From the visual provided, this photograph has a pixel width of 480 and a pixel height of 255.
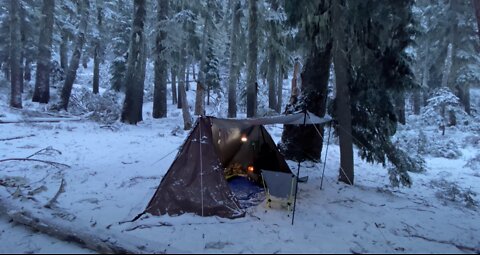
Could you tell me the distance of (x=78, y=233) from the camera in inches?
195

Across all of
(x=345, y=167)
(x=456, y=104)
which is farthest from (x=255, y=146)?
(x=456, y=104)

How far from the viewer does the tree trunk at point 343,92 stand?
8266 millimetres

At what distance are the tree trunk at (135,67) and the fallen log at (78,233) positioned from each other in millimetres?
9784

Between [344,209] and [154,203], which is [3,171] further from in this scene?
[344,209]

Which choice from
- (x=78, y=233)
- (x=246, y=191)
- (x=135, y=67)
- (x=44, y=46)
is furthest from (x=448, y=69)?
(x=78, y=233)

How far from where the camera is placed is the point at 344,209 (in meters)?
7.10

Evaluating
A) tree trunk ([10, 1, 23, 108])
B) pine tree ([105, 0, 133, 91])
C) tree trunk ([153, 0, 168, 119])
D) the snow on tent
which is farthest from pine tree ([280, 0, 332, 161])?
pine tree ([105, 0, 133, 91])

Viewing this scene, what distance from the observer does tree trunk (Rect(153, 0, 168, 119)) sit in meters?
15.4

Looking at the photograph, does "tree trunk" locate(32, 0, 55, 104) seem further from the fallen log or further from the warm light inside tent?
the fallen log

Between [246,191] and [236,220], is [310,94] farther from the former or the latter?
[236,220]

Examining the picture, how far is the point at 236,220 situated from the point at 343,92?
4278 mm

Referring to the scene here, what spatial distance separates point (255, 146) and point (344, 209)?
10.7 ft

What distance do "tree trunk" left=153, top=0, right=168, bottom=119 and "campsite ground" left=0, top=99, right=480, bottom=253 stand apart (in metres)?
5.50

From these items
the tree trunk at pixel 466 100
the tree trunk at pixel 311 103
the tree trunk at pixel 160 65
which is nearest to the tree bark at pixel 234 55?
the tree trunk at pixel 160 65
